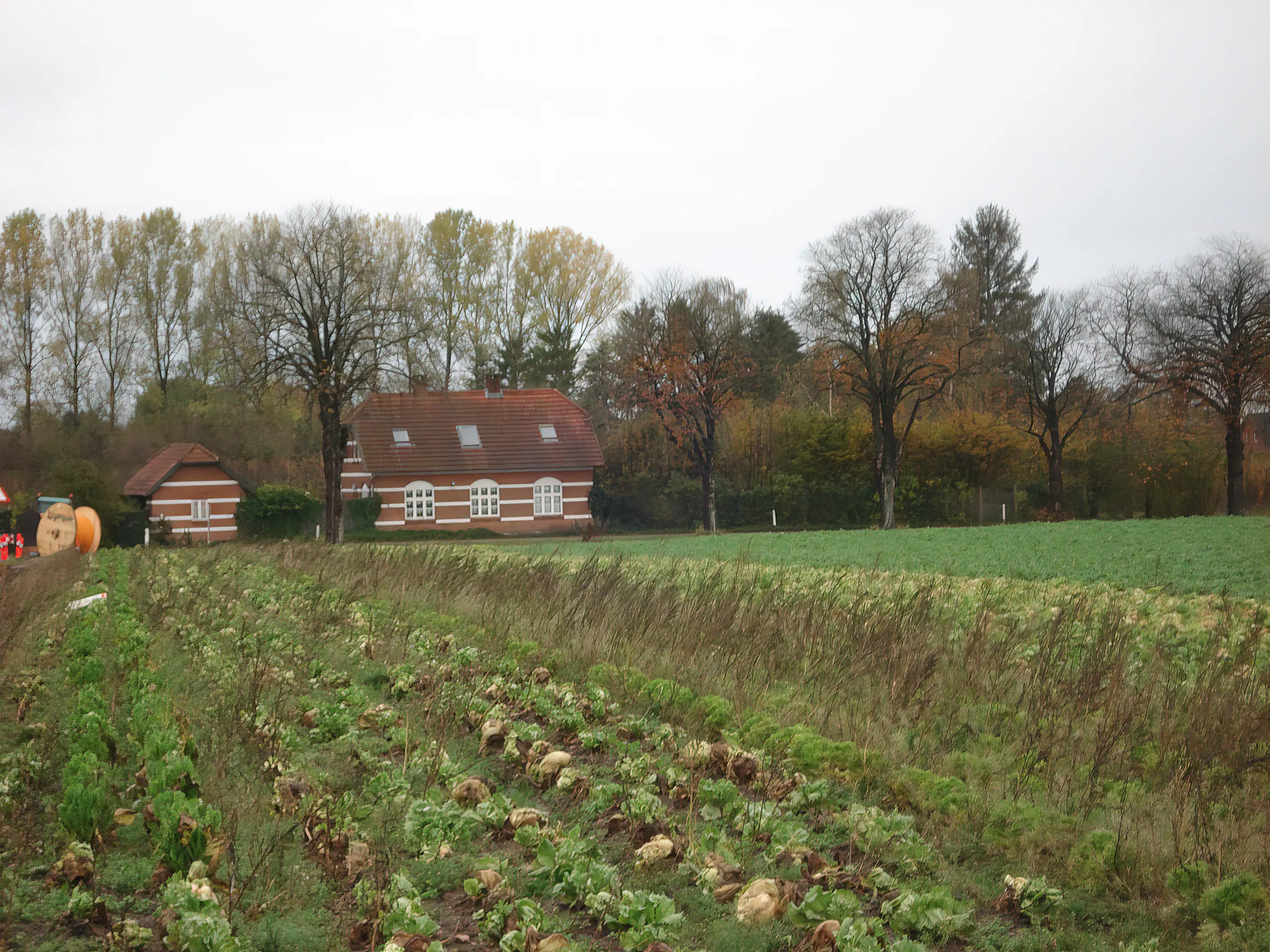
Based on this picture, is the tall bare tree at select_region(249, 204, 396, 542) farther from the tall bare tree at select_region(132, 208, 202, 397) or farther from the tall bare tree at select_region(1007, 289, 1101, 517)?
the tall bare tree at select_region(1007, 289, 1101, 517)

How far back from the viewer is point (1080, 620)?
10.1 metres

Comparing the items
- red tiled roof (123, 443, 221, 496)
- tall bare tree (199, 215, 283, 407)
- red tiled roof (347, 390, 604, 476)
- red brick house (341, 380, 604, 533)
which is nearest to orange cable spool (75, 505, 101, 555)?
tall bare tree (199, 215, 283, 407)

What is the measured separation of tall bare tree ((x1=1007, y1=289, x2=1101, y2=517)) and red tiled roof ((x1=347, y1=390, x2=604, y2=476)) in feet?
75.7

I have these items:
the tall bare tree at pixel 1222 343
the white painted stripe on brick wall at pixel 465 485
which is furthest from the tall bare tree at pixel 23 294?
the tall bare tree at pixel 1222 343

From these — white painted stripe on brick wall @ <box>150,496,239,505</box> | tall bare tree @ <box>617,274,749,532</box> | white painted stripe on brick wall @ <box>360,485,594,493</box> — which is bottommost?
white painted stripe on brick wall @ <box>150,496,239,505</box>

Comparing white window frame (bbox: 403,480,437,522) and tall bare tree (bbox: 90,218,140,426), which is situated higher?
tall bare tree (bbox: 90,218,140,426)

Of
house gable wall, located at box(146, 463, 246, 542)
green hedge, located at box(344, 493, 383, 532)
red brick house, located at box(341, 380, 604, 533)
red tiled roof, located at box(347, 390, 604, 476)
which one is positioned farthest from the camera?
red tiled roof, located at box(347, 390, 604, 476)

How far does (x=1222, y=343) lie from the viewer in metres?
46.4

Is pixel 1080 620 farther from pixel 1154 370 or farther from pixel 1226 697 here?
pixel 1154 370

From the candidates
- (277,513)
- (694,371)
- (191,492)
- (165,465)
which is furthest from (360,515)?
(694,371)

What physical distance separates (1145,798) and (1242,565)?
14680mm

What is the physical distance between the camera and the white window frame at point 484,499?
5112 centimetres

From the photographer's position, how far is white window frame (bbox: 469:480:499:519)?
168ft

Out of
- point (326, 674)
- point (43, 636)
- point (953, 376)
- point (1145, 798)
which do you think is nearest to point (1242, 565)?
point (1145, 798)
